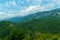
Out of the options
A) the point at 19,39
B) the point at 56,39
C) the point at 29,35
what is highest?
the point at 56,39

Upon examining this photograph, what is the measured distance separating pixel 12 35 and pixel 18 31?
386 cm

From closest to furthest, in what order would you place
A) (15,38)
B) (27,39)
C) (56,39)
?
(56,39), (27,39), (15,38)

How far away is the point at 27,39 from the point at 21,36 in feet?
40.0

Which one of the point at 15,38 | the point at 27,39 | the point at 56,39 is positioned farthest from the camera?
the point at 15,38

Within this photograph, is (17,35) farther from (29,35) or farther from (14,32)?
(29,35)

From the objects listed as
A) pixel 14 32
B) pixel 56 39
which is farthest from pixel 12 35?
pixel 56 39

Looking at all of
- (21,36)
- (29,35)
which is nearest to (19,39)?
(21,36)

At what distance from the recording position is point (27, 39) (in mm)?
70625

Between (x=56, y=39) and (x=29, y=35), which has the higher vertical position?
(x=56, y=39)

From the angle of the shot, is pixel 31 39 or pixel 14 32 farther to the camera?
pixel 14 32

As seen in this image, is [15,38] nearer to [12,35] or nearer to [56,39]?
[12,35]

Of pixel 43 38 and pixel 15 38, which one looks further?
pixel 15 38

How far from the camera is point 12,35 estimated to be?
80375mm

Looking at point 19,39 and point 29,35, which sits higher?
point 29,35
